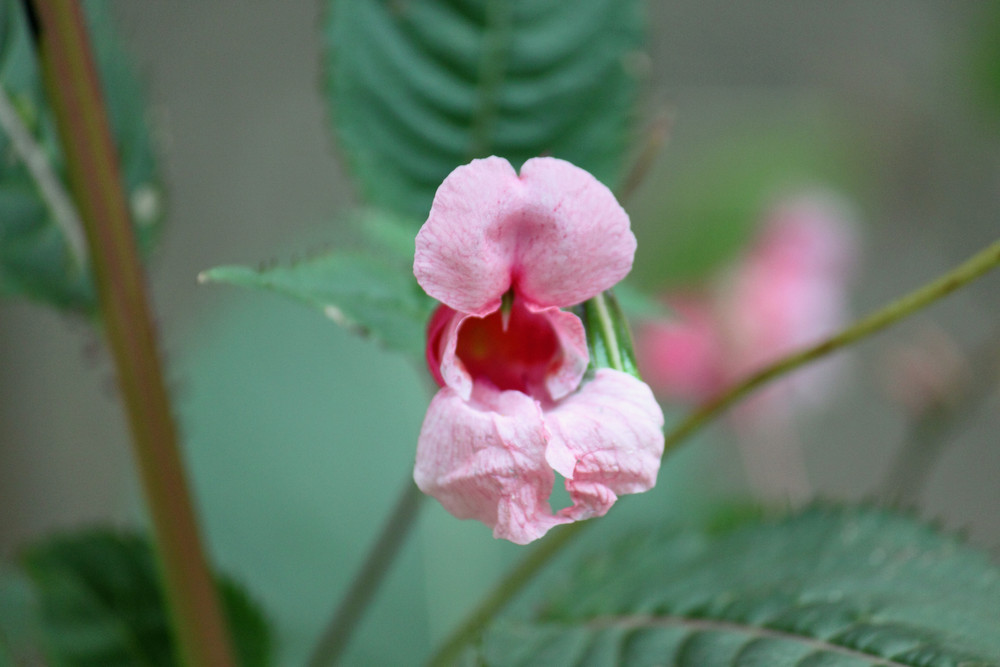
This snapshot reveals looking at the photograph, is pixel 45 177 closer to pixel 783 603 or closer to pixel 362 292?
pixel 362 292

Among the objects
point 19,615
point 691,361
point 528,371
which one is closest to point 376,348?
point 691,361

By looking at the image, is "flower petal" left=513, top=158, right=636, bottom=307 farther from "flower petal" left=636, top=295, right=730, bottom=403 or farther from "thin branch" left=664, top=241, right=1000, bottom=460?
"flower petal" left=636, top=295, right=730, bottom=403

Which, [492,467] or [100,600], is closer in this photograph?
[492,467]

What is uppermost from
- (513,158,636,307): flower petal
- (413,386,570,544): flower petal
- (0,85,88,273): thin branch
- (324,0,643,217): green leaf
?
(324,0,643,217): green leaf

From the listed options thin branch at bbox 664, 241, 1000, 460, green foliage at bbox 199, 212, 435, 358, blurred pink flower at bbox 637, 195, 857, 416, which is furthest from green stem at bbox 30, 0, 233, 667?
blurred pink flower at bbox 637, 195, 857, 416

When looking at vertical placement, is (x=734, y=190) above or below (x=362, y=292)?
above

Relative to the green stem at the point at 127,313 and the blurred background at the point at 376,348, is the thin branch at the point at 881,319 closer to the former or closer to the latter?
the green stem at the point at 127,313

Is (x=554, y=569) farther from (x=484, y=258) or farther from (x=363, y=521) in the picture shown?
(x=484, y=258)

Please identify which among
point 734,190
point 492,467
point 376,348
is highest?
point 734,190
